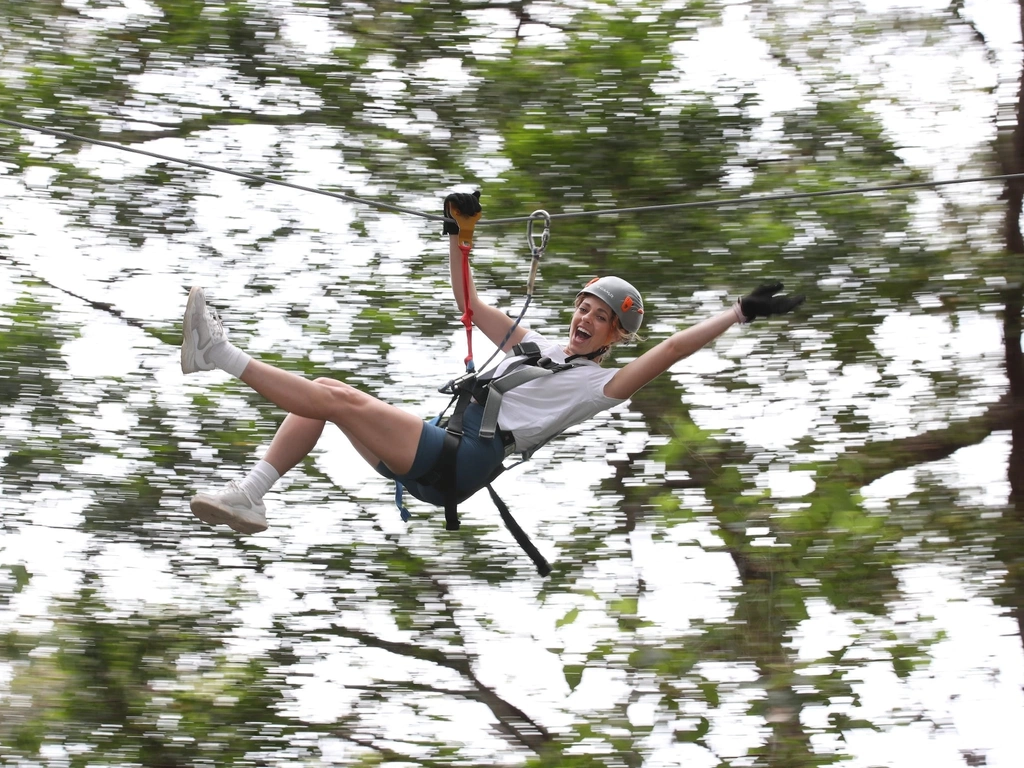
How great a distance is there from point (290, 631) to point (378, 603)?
2.05ft

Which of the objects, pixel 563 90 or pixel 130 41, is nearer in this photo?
pixel 563 90

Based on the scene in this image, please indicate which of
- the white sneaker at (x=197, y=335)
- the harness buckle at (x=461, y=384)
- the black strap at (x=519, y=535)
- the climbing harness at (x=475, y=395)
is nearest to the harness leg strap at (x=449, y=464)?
the climbing harness at (x=475, y=395)

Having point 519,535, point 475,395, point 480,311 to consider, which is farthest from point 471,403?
point 519,535

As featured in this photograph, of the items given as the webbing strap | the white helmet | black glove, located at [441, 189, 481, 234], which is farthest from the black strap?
black glove, located at [441, 189, 481, 234]

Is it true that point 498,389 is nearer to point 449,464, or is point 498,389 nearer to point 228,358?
point 449,464

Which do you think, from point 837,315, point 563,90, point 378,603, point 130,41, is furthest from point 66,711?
point 837,315

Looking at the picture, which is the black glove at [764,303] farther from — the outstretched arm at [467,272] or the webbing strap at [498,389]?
the outstretched arm at [467,272]

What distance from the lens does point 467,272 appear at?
3.72 meters

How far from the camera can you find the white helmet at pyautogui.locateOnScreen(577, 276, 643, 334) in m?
3.64

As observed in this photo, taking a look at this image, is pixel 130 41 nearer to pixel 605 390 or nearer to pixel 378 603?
pixel 378 603

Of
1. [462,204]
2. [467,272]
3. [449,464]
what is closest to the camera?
[449,464]

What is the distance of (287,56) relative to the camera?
7.40m

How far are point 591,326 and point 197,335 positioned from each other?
1.21 meters

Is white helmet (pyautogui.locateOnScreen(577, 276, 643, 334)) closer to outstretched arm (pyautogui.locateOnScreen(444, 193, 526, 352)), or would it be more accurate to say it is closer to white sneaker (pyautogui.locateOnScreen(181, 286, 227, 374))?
outstretched arm (pyautogui.locateOnScreen(444, 193, 526, 352))
